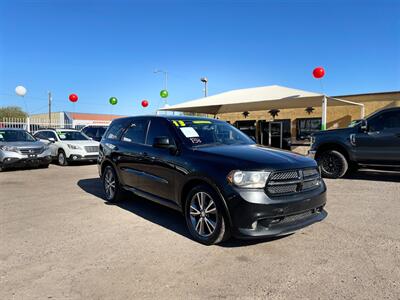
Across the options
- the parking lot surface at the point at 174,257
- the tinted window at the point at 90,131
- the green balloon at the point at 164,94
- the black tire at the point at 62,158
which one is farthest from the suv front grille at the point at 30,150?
the green balloon at the point at 164,94

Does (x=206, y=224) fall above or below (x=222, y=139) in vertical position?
below

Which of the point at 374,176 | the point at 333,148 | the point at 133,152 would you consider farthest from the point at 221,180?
the point at 374,176

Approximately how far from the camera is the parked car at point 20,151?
10641 millimetres

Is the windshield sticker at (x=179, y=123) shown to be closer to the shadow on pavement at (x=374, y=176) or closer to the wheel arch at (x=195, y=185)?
Result: the wheel arch at (x=195, y=185)

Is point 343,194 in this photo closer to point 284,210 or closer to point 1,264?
point 284,210

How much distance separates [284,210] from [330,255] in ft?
2.60

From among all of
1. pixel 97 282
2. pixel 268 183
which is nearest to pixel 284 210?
pixel 268 183

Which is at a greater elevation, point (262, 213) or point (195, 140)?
point (195, 140)

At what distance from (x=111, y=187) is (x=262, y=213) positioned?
145 inches

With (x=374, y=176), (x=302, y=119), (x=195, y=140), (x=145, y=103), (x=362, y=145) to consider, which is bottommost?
(x=374, y=176)

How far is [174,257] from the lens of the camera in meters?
3.63

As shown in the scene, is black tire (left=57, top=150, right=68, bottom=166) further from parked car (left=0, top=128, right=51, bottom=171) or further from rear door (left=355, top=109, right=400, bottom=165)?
rear door (left=355, top=109, right=400, bottom=165)

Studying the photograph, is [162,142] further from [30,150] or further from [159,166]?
[30,150]

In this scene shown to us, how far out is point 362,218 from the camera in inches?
202
